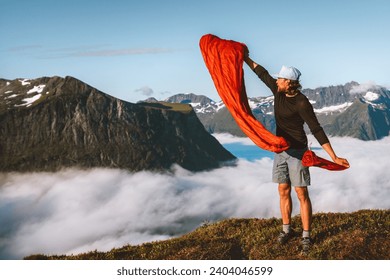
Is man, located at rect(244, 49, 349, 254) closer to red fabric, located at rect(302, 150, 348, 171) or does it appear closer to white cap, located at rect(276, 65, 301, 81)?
white cap, located at rect(276, 65, 301, 81)

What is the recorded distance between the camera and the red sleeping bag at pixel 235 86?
1174cm

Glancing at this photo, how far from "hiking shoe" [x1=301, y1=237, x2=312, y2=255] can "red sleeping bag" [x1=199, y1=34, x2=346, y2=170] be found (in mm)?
2372

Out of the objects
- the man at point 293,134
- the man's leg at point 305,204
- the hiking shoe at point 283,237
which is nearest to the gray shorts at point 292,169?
the man at point 293,134

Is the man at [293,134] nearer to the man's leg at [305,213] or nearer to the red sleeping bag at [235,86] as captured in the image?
the man's leg at [305,213]

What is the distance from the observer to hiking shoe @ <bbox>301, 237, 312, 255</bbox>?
12.3 metres

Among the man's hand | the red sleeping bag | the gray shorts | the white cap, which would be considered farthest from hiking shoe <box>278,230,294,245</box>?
the white cap

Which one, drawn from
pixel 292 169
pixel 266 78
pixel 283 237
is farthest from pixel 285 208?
pixel 266 78

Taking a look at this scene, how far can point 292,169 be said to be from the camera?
39.1 ft

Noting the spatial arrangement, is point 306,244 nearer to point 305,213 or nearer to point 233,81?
point 305,213

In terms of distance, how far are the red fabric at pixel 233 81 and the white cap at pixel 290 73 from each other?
1.58 m

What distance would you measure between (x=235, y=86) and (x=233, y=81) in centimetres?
18
